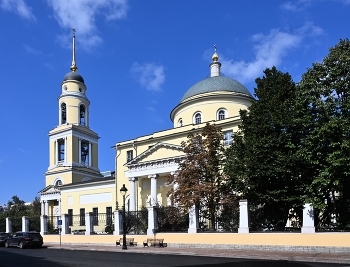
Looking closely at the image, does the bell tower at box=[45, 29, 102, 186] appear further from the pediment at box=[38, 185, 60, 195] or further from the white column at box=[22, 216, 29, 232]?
the white column at box=[22, 216, 29, 232]

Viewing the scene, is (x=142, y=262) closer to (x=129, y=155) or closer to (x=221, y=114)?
(x=221, y=114)

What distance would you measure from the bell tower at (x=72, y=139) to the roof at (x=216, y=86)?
18.3 metres

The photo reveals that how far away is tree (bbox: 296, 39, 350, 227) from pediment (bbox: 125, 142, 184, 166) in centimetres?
1721

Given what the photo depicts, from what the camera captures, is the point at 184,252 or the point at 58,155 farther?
the point at 58,155

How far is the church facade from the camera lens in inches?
1492

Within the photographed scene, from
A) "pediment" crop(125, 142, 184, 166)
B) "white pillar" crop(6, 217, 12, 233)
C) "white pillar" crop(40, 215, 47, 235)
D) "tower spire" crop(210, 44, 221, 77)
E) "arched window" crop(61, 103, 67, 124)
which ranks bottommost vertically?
"white pillar" crop(6, 217, 12, 233)

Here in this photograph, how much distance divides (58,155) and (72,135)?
14.7ft

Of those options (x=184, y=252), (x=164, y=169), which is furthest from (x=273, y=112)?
(x=164, y=169)

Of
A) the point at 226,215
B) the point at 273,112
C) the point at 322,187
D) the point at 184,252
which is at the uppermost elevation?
the point at 273,112

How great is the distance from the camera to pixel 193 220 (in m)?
23.0

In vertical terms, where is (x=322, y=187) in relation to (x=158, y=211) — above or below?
above

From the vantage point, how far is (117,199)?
42656 millimetres

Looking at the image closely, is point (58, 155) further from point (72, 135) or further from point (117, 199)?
point (117, 199)

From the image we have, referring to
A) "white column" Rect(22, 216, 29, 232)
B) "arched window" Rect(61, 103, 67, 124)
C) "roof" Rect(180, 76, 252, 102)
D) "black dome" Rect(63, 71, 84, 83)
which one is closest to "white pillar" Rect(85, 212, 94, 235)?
"white column" Rect(22, 216, 29, 232)
